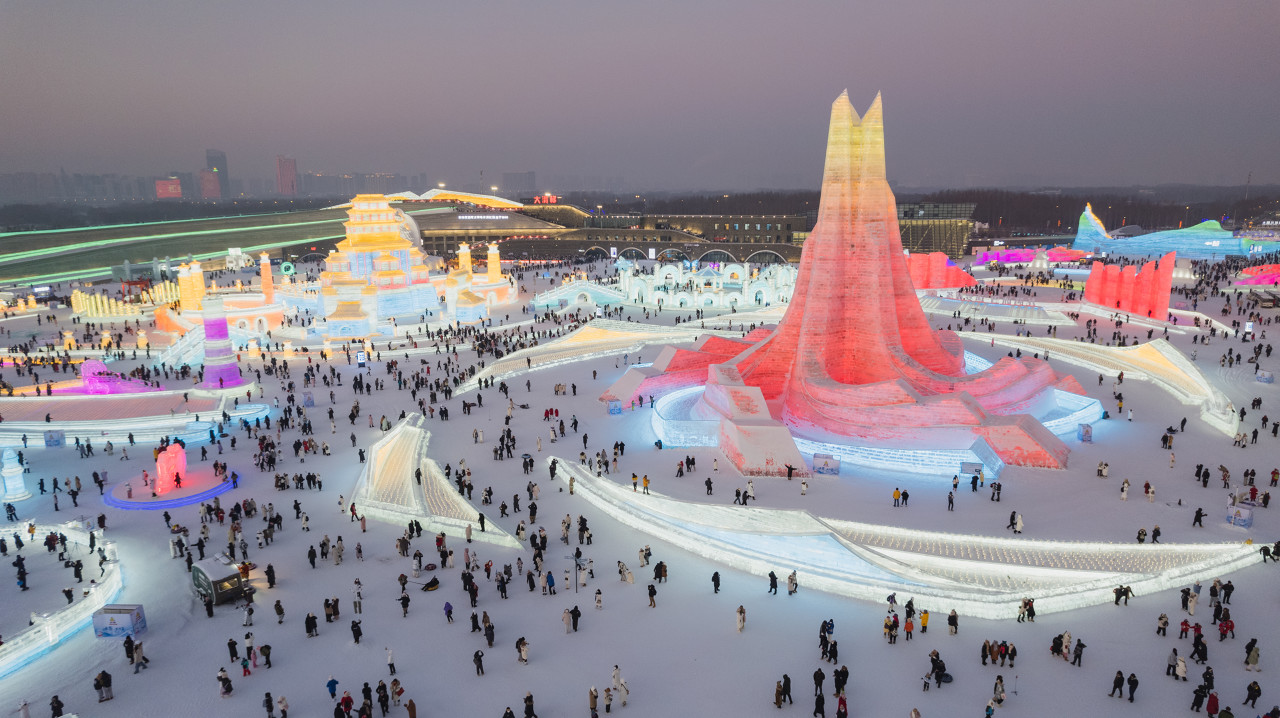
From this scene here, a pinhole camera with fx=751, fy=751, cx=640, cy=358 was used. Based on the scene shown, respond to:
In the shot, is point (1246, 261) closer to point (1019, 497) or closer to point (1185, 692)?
point (1019, 497)

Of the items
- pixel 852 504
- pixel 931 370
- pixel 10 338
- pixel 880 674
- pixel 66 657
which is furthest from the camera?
pixel 10 338

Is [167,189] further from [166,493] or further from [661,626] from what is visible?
[661,626]

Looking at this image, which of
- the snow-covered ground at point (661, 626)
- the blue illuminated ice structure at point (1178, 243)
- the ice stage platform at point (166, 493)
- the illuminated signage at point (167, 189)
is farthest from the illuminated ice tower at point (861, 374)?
the illuminated signage at point (167, 189)

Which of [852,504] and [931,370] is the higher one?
[931,370]

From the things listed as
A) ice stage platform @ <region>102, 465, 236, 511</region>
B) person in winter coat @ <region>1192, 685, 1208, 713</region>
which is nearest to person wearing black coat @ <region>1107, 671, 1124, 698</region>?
person in winter coat @ <region>1192, 685, 1208, 713</region>

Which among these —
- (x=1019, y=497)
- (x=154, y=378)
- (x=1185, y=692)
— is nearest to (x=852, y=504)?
(x=1019, y=497)

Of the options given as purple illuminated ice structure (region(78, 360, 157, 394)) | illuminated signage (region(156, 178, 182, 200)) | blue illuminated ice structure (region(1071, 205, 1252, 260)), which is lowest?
purple illuminated ice structure (region(78, 360, 157, 394))

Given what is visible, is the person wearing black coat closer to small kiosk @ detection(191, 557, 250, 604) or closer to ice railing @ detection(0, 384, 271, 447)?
small kiosk @ detection(191, 557, 250, 604)
